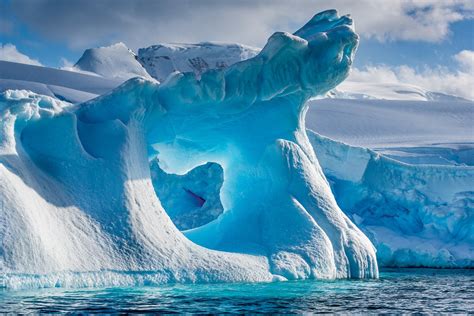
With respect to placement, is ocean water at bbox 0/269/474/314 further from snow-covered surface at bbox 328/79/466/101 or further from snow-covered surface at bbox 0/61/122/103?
snow-covered surface at bbox 328/79/466/101

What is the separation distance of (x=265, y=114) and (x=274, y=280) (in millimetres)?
3250

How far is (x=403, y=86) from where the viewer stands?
186 ft

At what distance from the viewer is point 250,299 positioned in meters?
7.68

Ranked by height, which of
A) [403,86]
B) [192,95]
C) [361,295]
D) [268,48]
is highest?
[403,86]

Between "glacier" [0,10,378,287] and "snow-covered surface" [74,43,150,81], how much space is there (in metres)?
25.7

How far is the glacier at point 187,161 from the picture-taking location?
27.6ft

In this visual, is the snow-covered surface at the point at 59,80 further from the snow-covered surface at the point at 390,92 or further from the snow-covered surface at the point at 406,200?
the snow-covered surface at the point at 390,92

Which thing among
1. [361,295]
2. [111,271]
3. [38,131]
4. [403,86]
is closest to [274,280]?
[361,295]

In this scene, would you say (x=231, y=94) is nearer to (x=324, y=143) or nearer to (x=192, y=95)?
(x=192, y=95)

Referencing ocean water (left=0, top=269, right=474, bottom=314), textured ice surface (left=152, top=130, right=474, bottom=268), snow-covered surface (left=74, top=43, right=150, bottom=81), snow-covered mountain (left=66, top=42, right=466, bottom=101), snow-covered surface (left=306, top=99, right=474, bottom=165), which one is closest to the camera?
ocean water (left=0, top=269, right=474, bottom=314)

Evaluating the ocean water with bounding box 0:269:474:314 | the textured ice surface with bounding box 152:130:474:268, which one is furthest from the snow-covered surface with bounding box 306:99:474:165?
the ocean water with bounding box 0:269:474:314

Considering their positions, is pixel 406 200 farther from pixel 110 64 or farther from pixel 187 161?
pixel 110 64

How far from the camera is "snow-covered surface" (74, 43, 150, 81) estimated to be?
37.9 metres

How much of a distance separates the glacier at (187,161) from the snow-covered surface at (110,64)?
2570cm
